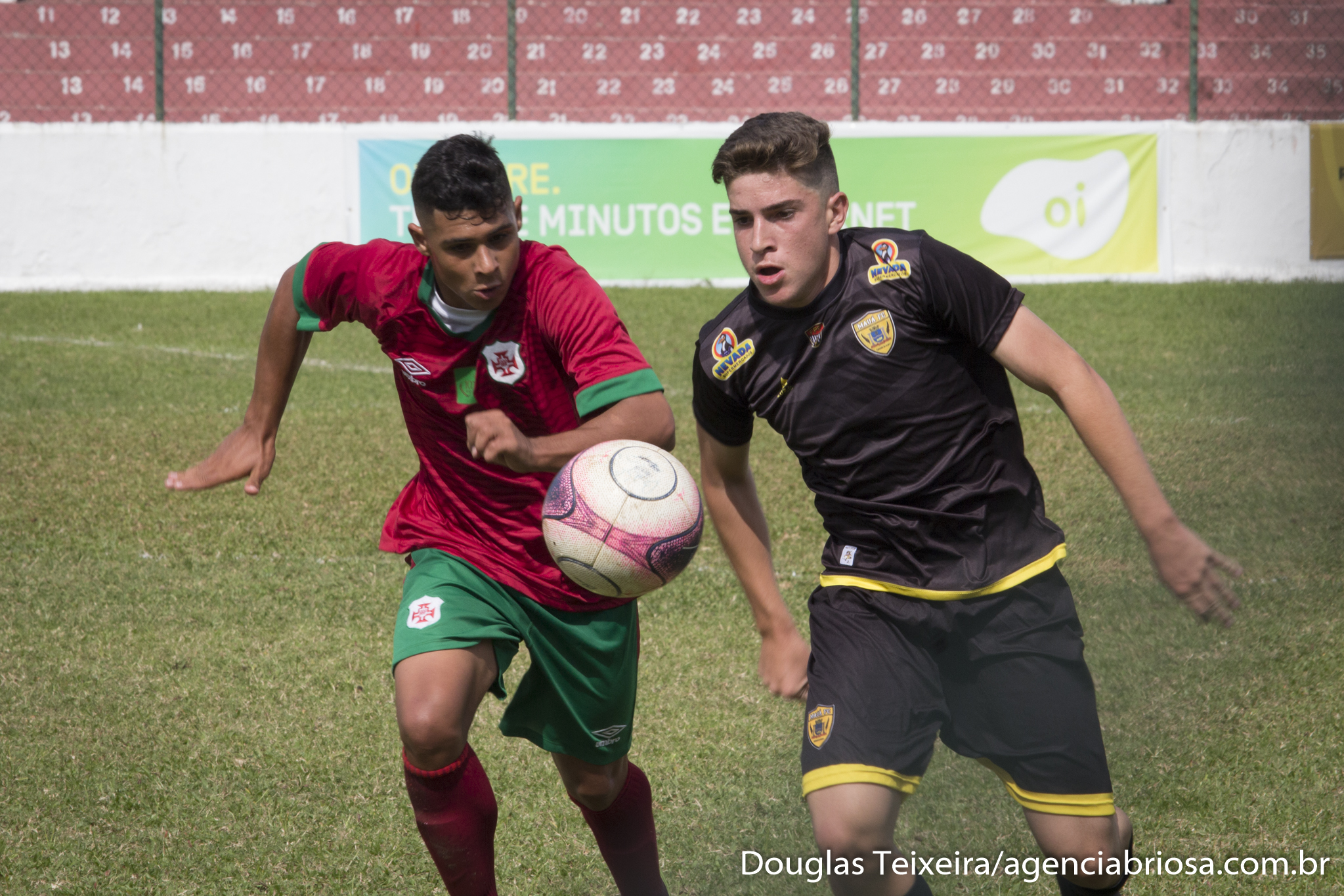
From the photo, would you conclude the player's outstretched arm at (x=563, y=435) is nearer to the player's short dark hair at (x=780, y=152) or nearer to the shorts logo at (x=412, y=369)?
the shorts logo at (x=412, y=369)

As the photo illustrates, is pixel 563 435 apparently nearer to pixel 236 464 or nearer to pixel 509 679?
pixel 236 464

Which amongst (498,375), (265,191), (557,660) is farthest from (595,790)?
(265,191)

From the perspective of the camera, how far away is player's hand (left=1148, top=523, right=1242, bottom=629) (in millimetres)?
2566

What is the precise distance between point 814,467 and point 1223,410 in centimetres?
607

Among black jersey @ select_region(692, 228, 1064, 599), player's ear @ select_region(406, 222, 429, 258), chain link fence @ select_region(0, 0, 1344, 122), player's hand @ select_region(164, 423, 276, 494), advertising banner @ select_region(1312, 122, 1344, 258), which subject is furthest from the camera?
chain link fence @ select_region(0, 0, 1344, 122)

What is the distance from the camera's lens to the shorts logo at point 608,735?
10.6 ft

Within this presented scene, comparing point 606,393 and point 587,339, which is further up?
point 587,339

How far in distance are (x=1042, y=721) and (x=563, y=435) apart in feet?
4.06

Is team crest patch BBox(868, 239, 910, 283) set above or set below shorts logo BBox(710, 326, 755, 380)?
above

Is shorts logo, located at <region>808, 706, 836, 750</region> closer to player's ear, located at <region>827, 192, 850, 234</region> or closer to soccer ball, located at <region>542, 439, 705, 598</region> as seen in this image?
soccer ball, located at <region>542, 439, 705, 598</region>

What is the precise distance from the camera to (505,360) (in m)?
3.18

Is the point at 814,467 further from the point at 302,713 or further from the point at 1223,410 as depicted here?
the point at 1223,410

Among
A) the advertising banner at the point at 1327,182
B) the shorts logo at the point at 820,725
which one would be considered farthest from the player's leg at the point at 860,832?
the advertising banner at the point at 1327,182

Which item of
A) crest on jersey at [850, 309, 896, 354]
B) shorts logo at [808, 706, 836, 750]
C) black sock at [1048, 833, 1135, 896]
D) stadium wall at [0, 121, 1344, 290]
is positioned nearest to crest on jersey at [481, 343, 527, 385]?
crest on jersey at [850, 309, 896, 354]
